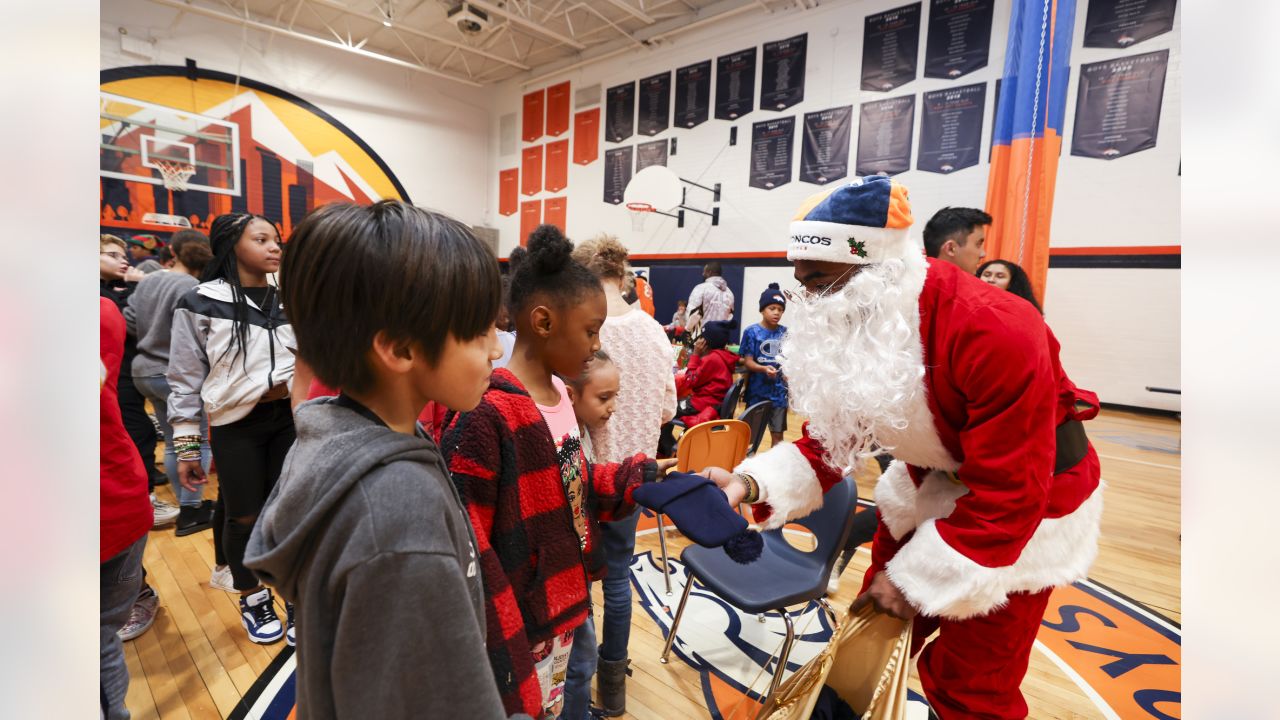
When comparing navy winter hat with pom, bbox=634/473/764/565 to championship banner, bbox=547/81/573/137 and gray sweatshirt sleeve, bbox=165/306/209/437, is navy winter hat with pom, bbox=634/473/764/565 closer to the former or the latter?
gray sweatshirt sleeve, bbox=165/306/209/437

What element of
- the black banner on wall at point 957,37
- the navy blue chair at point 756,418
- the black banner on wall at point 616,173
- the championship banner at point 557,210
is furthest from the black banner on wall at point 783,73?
the navy blue chair at point 756,418

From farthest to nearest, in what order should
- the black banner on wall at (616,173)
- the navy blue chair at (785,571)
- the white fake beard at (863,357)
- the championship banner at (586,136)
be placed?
the championship banner at (586,136) < the black banner on wall at (616,173) < the navy blue chair at (785,571) < the white fake beard at (863,357)

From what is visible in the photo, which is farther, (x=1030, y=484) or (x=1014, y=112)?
(x=1014, y=112)

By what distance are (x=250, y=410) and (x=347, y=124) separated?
10.9 m

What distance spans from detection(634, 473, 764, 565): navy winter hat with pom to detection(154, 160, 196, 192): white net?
11.1m

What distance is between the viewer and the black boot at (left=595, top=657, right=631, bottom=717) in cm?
187

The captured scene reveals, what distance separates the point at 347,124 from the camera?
431 inches

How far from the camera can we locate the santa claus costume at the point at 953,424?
3.58 ft

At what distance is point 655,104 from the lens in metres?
9.95

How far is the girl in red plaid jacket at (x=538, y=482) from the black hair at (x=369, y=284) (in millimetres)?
375

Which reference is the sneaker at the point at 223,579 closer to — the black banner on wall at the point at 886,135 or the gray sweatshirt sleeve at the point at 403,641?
the gray sweatshirt sleeve at the point at 403,641
